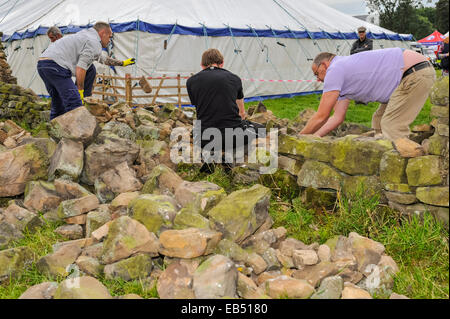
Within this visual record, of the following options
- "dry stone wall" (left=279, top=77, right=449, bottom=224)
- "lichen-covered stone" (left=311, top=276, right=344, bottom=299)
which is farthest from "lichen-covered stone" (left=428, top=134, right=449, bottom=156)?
"lichen-covered stone" (left=311, top=276, right=344, bottom=299)

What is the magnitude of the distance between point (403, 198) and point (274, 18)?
467 inches

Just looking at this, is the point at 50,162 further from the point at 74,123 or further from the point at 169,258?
the point at 169,258

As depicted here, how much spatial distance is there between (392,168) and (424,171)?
0.26 metres

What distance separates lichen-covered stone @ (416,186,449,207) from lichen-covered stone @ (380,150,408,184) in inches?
7.2

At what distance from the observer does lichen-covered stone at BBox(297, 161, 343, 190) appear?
3641 mm

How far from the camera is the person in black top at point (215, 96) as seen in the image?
4.73 meters

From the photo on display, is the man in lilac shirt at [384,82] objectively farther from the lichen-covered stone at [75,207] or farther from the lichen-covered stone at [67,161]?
the lichen-covered stone at [67,161]

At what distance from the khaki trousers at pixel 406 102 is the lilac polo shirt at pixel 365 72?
107mm

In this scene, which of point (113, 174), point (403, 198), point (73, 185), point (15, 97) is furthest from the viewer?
point (15, 97)

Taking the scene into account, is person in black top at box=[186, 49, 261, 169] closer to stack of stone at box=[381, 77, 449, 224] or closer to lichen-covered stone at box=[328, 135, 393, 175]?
lichen-covered stone at box=[328, 135, 393, 175]

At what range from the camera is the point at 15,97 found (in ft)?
26.3

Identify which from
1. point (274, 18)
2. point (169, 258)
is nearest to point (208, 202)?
point (169, 258)

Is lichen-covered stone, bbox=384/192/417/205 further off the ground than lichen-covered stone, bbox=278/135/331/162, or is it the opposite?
lichen-covered stone, bbox=278/135/331/162

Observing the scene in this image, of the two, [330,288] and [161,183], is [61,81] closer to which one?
[161,183]
